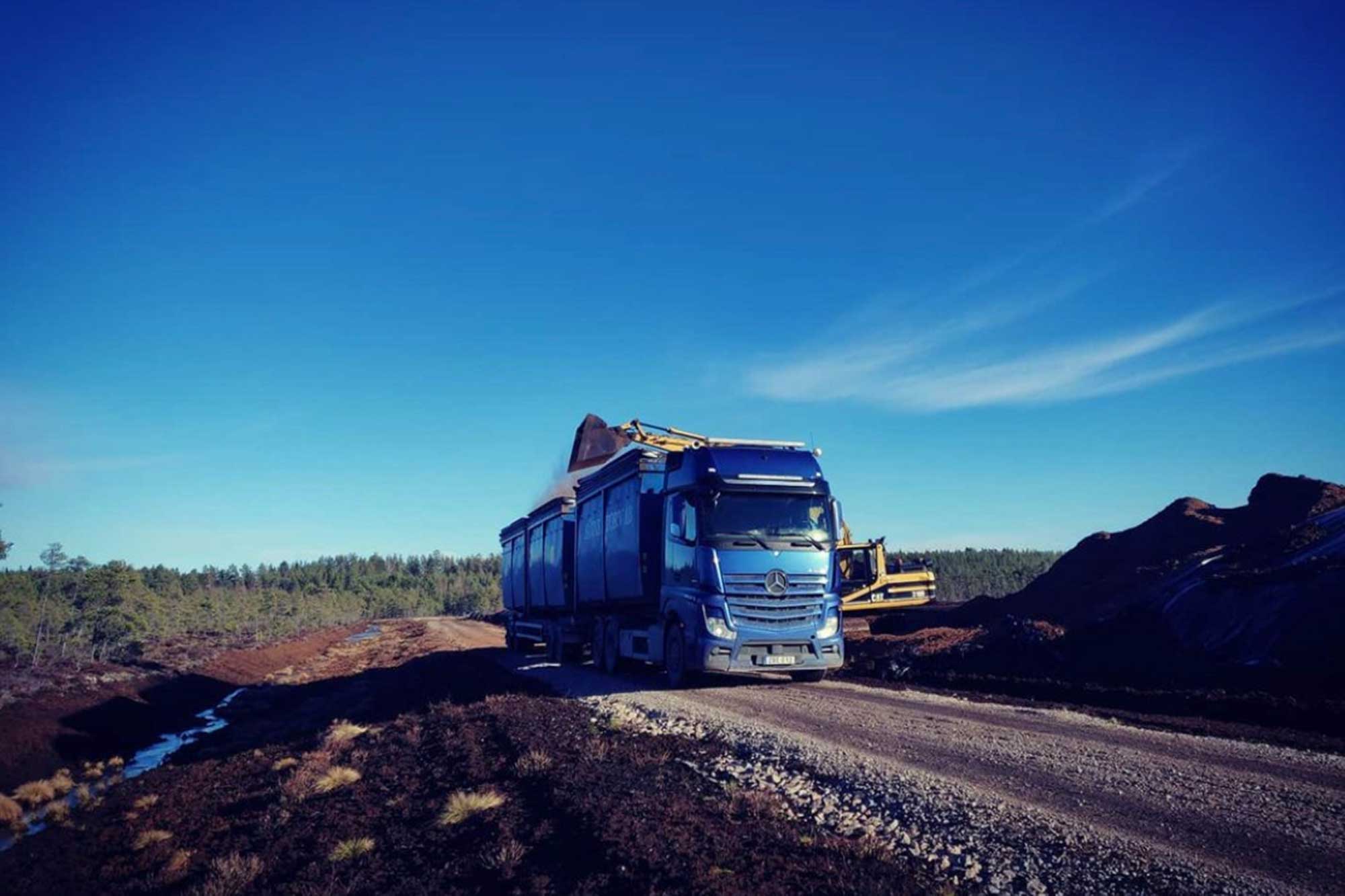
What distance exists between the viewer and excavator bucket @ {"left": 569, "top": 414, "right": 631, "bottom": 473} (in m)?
23.9

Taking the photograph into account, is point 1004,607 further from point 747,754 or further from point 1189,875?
point 1189,875

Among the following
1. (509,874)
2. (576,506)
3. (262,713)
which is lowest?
(262,713)

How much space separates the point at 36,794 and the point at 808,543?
2048 centimetres

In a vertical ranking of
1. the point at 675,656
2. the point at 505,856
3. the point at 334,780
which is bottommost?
the point at 334,780

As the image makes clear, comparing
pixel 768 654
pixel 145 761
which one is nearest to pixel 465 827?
pixel 768 654

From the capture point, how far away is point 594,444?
25172 mm

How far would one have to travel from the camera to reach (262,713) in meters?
30.7

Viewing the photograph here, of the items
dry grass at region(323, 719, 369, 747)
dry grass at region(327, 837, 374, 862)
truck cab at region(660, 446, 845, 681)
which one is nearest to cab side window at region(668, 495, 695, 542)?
truck cab at region(660, 446, 845, 681)

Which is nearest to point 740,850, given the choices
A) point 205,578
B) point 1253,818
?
point 1253,818

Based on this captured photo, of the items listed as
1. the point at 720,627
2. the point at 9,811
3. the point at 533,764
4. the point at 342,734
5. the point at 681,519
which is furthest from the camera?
the point at 9,811

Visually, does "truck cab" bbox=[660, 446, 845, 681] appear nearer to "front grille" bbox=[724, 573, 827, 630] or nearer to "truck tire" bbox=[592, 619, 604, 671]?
"front grille" bbox=[724, 573, 827, 630]

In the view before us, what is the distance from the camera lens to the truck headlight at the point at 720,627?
13445mm

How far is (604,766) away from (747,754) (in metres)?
1.75

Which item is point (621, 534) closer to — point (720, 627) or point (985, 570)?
point (720, 627)
